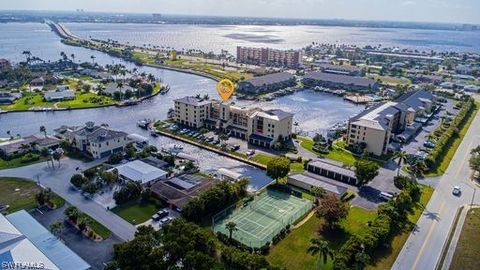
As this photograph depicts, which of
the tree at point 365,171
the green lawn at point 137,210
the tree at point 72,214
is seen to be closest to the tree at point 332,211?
the tree at point 365,171

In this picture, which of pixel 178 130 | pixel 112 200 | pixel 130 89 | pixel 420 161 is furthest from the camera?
pixel 130 89

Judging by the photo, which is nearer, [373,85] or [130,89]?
[130,89]

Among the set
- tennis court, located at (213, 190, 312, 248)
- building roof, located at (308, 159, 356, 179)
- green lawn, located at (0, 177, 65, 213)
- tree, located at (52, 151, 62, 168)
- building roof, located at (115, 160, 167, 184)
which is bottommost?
tennis court, located at (213, 190, 312, 248)

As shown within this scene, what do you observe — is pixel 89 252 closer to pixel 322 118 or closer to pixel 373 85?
pixel 322 118

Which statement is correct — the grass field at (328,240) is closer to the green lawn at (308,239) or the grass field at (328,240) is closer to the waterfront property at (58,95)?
the green lawn at (308,239)

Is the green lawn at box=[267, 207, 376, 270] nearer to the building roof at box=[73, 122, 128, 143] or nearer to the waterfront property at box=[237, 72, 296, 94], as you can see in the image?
the building roof at box=[73, 122, 128, 143]

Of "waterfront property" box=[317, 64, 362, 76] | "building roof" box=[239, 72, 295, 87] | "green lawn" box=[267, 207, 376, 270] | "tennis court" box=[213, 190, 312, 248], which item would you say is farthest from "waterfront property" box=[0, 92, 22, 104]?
"waterfront property" box=[317, 64, 362, 76]

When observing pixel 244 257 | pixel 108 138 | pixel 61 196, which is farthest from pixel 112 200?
pixel 244 257
